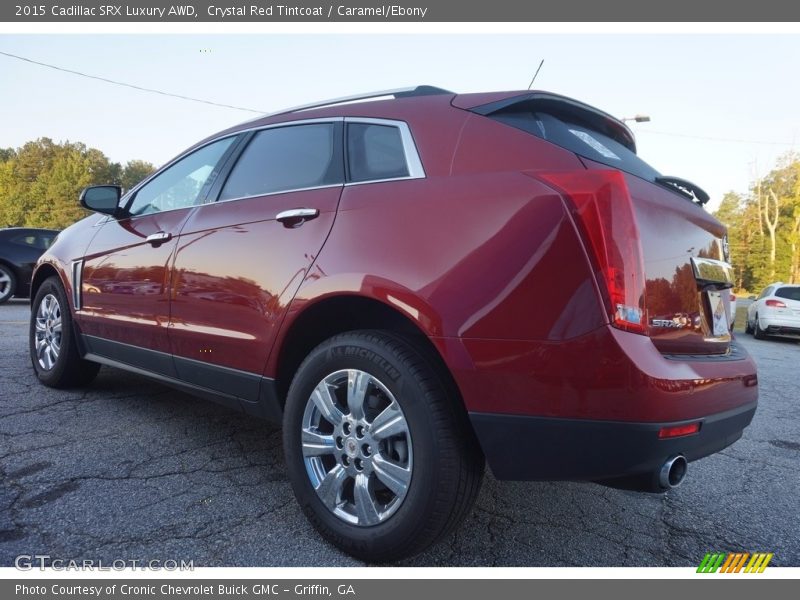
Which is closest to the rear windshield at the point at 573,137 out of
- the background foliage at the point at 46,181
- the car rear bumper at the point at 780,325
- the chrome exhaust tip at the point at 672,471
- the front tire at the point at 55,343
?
the chrome exhaust tip at the point at 672,471

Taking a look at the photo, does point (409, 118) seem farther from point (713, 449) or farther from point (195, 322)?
point (713, 449)

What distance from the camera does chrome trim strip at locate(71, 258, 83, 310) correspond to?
3.86 meters

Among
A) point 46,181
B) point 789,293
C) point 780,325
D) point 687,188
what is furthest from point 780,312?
point 46,181

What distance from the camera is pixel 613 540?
2.27 m

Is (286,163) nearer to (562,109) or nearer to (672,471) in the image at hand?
(562,109)

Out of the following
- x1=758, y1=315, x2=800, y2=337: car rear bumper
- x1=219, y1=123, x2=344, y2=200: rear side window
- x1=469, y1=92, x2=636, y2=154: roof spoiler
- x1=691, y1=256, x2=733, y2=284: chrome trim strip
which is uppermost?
x1=469, y1=92, x2=636, y2=154: roof spoiler

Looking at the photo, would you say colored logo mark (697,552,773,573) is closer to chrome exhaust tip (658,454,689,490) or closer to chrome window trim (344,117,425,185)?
chrome exhaust tip (658,454,689,490)

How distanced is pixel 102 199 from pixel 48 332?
4.01ft

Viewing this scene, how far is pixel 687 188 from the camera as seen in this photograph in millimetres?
2412

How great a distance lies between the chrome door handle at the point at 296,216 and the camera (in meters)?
2.32

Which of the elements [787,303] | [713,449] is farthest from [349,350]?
[787,303]

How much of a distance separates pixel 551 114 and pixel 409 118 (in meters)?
0.54

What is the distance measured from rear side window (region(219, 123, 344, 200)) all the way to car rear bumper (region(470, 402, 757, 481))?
120 centimetres
